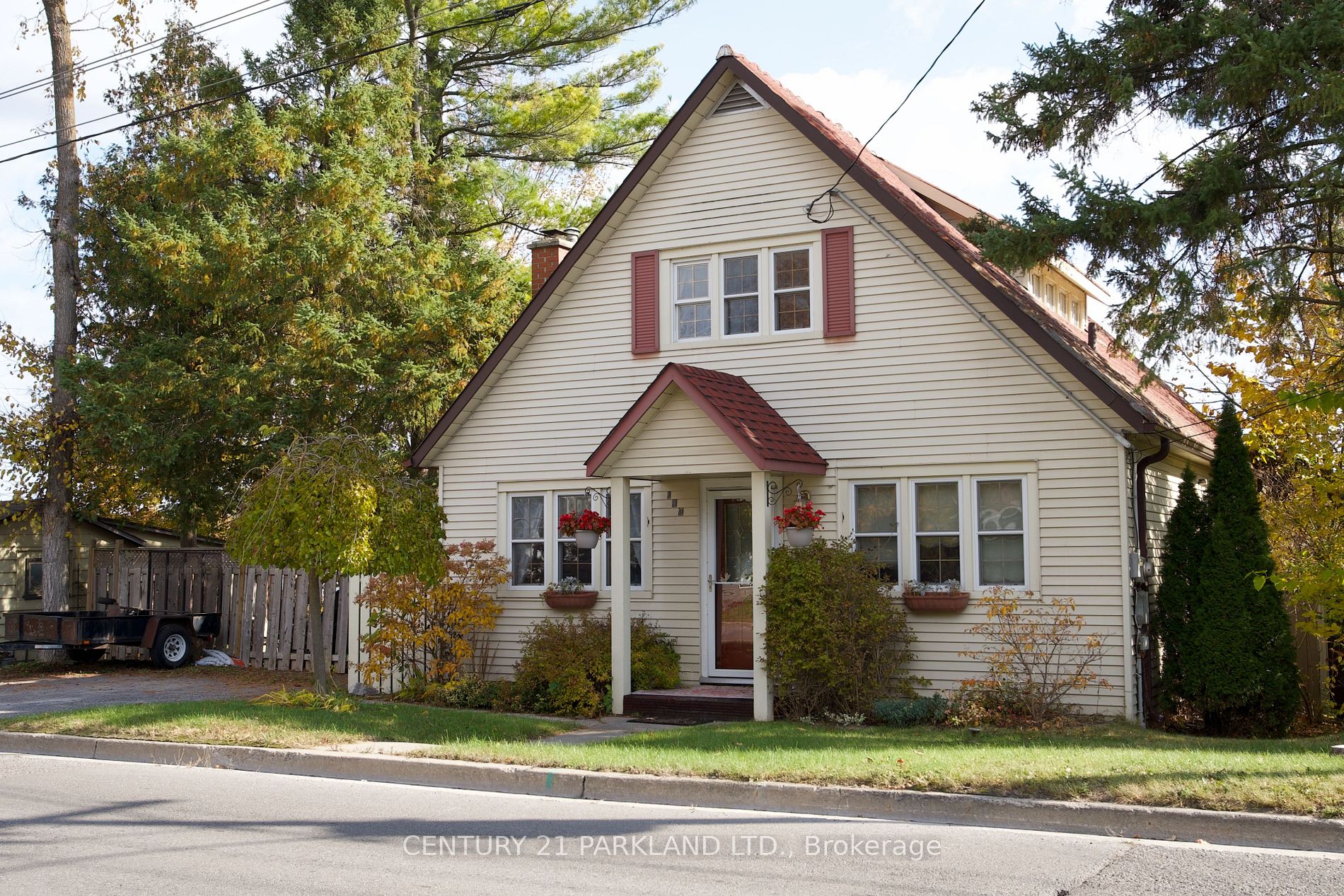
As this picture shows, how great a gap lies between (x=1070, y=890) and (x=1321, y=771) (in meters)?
3.33

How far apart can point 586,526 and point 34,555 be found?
604 inches

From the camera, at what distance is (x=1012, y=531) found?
1389 centimetres

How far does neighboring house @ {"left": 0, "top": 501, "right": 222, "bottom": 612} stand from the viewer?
957 inches

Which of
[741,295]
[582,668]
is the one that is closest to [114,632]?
[582,668]

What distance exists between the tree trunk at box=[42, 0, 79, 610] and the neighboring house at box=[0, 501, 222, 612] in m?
1.21

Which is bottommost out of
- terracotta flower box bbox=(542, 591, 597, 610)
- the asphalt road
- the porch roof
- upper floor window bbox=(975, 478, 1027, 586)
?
the asphalt road

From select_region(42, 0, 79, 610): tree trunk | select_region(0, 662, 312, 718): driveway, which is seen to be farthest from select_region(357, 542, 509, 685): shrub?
select_region(42, 0, 79, 610): tree trunk

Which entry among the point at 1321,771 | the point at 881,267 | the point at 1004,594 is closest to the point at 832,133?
→ the point at 881,267

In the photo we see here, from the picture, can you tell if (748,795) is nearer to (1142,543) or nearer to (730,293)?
(1142,543)

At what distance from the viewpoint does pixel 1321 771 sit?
862cm

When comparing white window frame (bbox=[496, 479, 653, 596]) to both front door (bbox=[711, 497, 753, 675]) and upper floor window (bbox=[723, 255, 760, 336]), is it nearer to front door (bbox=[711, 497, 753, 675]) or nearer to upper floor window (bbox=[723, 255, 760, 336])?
front door (bbox=[711, 497, 753, 675])

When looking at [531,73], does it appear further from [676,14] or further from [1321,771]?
[1321,771]

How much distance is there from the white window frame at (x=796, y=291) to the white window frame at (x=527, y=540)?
12.9ft

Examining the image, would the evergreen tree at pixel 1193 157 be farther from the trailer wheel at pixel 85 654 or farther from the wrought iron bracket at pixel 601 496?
the trailer wheel at pixel 85 654
